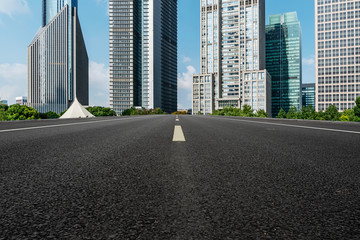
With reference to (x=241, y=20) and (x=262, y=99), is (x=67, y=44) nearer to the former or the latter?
(x=241, y=20)

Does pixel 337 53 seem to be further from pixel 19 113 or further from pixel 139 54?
pixel 19 113

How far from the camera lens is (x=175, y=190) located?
174 cm

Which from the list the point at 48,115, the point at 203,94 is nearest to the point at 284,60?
the point at 203,94

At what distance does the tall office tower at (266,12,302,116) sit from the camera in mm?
176250

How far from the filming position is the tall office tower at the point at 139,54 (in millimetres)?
162625

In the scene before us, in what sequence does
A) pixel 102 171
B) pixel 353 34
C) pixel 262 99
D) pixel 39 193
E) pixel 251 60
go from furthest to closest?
1. pixel 251 60
2. pixel 262 99
3. pixel 353 34
4. pixel 102 171
5. pixel 39 193

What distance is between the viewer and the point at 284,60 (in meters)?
181

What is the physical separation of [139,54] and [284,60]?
109510 mm

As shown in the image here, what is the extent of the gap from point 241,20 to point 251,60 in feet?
88.2

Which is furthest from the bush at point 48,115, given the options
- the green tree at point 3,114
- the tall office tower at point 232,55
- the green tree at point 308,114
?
the tall office tower at point 232,55

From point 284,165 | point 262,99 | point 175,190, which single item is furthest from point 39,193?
point 262,99

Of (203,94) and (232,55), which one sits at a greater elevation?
(232,55)

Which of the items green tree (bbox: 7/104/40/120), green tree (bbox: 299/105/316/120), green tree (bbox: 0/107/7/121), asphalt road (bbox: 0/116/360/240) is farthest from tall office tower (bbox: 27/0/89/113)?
asphalt road (bbox: 0/116/360/240)

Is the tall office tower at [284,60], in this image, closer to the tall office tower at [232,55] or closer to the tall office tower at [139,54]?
the tall office tower at [232,55]
